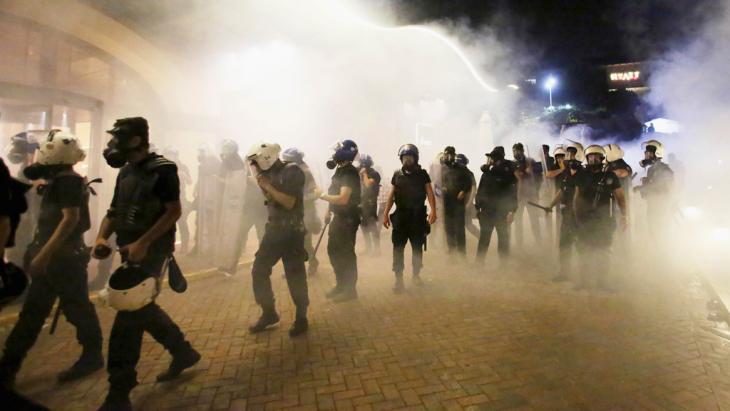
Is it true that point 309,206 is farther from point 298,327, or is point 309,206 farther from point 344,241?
point 298,327

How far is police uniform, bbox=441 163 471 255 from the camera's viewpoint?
6609mm

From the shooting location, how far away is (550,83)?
48.7 metres

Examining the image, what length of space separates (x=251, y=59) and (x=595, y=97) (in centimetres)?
5121

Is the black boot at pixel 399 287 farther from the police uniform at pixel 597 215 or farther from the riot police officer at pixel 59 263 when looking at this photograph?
the riot police officer at pixel 59 263

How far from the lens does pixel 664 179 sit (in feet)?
23.2

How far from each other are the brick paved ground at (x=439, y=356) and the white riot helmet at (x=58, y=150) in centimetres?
155

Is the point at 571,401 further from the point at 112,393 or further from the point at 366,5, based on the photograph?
the point at 366,5

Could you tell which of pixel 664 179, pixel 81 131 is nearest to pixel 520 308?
pixel 664 179

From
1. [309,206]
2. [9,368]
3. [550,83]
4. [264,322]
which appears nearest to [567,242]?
[309,206]

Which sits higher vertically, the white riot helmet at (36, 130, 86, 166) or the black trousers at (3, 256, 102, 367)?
the white riot helmet at (36, 130, 86, 166)

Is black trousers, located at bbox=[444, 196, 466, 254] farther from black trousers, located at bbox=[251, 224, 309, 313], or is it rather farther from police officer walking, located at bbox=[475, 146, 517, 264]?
black trousers, located at bbox=[251, 224, 309, 313]

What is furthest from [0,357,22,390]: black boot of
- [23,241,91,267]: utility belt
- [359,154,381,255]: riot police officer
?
[359,154,381,255]: riot police officer

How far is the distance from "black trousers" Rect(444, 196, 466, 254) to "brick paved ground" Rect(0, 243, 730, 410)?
1.82 metres

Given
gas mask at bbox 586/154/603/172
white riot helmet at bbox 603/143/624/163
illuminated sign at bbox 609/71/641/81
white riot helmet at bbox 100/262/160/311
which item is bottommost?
white riot helmet at bbox 100/262/160/311
